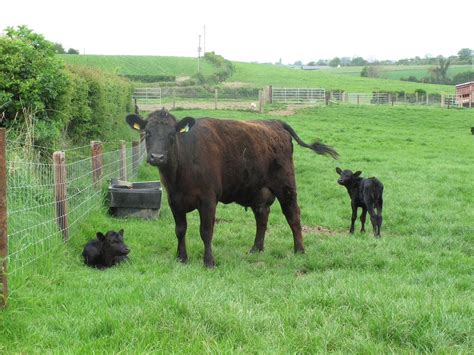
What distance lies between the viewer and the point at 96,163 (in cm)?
1011

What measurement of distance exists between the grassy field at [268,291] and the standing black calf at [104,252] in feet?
0.70

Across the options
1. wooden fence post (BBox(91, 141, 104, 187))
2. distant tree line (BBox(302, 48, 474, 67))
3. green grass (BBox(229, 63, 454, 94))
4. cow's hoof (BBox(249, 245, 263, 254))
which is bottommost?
cow's hoof (BBox(249, 245, 263, 254))

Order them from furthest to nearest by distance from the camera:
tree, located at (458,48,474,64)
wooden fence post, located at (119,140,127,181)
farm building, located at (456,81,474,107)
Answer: tree, located at (458,48,474,64) → farm building, located at (456,81,474,107) → wooden fence post, located at (119,140,127,181)

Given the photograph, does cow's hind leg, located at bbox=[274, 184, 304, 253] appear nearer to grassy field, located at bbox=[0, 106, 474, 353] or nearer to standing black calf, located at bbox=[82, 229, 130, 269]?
grassy field, located at bbox=[0, 106, 474, 353]

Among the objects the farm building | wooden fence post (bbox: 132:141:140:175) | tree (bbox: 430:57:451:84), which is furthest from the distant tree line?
wooden fence post (bbox: 132:141:140:175)

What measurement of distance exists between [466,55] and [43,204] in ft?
483

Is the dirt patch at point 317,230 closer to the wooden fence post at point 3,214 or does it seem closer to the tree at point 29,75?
the tree at point 29,75

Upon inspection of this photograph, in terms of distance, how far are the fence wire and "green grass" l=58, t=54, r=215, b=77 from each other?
6069 centimetres

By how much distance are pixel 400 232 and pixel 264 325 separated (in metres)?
6.11

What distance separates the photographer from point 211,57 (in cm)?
8681

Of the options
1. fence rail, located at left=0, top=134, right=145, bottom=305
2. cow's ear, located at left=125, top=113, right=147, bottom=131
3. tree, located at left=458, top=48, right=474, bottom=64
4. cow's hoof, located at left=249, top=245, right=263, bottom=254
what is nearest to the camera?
fence rail, located at left=0, top=134, right=145, bottom=305

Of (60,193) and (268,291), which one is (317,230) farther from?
(60,193)

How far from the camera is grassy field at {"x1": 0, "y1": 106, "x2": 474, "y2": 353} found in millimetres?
4199

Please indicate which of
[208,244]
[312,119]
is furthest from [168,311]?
[312,119]
